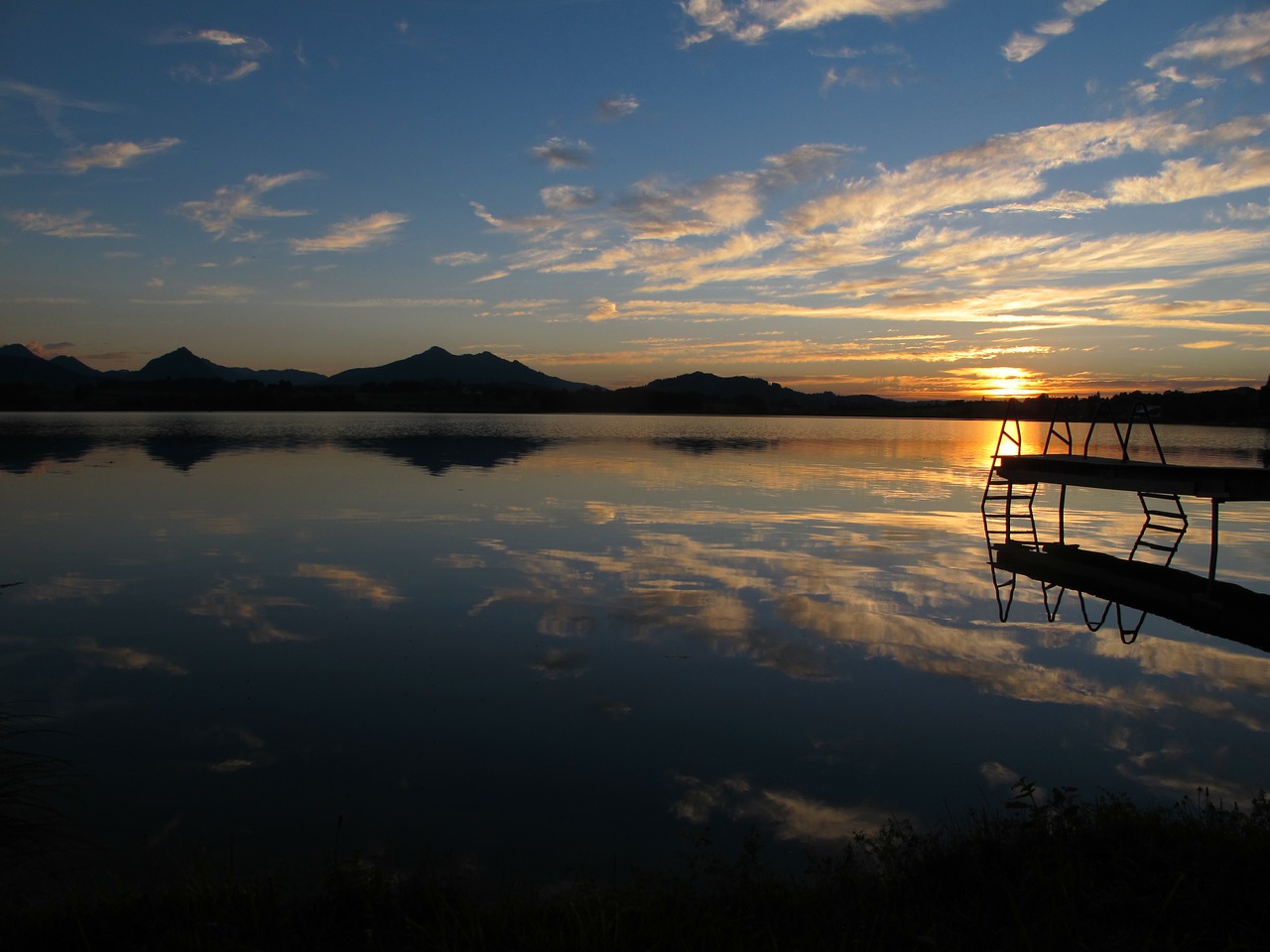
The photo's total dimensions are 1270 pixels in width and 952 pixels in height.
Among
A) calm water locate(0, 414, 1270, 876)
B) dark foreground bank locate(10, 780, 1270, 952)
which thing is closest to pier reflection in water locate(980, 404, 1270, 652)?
calm water locate(0, 414, 1270, 876)

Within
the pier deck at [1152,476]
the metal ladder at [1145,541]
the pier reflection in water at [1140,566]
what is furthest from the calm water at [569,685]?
the pier deck at [1152,476]

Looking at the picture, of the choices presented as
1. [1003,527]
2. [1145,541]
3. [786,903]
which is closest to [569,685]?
[786,903]

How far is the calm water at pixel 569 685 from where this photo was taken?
5246mm

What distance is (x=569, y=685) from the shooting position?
742 cm

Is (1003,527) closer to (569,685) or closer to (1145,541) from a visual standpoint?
(1145,541)

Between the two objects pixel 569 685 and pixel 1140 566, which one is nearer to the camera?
pixel 569 685

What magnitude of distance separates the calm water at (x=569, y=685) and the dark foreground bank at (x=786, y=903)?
1.54 ft

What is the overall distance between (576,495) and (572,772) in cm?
1643

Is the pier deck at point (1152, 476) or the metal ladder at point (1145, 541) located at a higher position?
the pier deck at point (1152, 476)

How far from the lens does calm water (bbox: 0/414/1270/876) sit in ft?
17.2

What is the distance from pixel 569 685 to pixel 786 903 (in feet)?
11.9

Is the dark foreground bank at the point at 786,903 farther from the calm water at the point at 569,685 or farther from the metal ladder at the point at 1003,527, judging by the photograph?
the metal ladder at the point at 1003,527

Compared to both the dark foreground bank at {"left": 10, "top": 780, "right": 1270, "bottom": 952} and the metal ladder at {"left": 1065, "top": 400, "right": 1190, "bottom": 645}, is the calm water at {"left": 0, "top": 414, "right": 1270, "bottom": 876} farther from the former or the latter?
the dark foreground bank at {"left": 10, "top": 780, "right": 1270, "bottom": 952}

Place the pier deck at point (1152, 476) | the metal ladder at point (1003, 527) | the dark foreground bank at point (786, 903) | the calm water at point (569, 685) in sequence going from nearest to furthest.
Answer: the dark foreground bank at point (786, 903)
the calm water at point (569, 685)
the metal ladder at point (1003, 527)
the pier deck at point (1152, 476)
